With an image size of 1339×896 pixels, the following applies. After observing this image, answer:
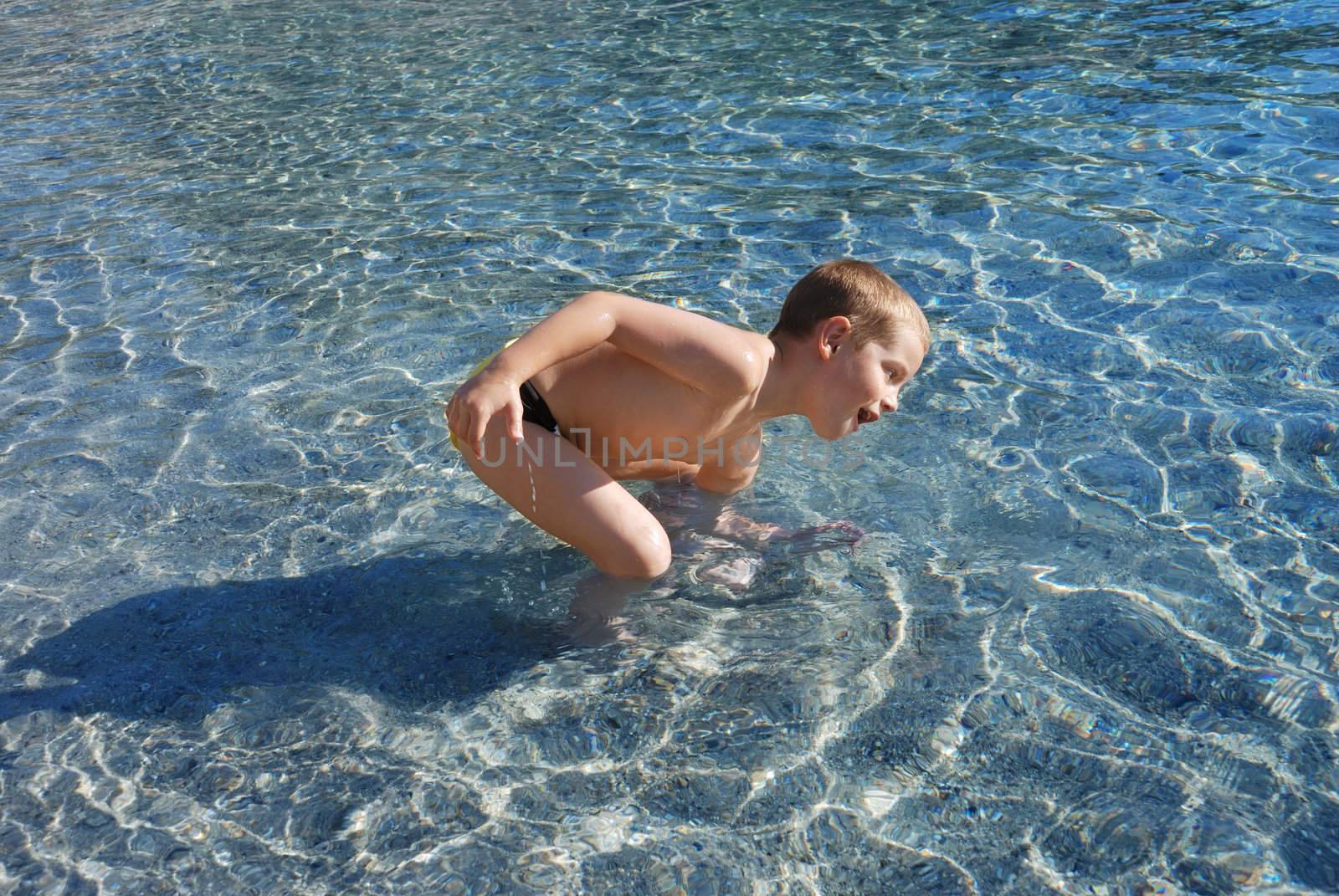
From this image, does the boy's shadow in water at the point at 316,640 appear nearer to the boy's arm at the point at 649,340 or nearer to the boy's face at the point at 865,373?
the boy's arm at the point at 649,340

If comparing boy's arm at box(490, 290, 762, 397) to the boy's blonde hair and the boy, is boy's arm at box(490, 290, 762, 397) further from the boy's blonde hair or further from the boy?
the boy's blonde hair

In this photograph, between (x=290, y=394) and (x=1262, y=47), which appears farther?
(x=1262, y=47)

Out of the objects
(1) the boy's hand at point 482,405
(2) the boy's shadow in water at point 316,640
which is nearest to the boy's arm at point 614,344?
(1) the boy's hand at point 482,405

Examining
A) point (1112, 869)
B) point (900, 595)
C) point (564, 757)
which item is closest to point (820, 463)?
point (900, 595)

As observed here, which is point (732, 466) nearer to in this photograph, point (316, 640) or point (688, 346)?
point (688, 346)

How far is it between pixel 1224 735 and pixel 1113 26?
7.45 meters

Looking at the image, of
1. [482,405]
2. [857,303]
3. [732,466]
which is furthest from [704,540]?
[482,405]

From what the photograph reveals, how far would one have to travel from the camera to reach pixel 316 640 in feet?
10.2

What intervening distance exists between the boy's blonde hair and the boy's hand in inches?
33.0

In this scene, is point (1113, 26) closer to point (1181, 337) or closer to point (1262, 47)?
point (1262, 47)

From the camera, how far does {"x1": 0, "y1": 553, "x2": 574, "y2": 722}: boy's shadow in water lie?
2.91 m

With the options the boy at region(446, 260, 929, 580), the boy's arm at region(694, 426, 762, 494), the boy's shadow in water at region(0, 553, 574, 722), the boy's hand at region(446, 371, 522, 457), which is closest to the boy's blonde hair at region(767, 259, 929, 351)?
the boy at region(446, 260, 929, 580)

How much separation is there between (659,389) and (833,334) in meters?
0.47

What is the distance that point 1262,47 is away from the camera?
7840mm
